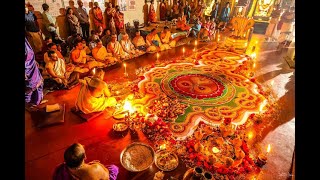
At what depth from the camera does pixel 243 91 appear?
282 inches

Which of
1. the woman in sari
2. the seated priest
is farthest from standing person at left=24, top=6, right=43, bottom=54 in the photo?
the woman in sari

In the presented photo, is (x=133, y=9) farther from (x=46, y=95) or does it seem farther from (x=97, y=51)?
(x=46, y=95)

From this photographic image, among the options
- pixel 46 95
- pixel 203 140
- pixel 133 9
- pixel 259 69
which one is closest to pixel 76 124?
pixel 46 95

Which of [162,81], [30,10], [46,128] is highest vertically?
[30,10]

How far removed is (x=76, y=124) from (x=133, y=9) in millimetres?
10340

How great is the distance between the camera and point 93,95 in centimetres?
529

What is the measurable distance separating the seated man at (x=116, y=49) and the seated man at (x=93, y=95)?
3616 mm

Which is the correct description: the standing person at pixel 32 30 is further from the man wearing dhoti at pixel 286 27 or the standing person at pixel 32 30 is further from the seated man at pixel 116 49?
the man wearing dhoti at pixel 286 27

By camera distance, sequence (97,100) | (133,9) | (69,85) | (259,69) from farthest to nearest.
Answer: (133,9) < (259,69) < (69,85) < (97,100)

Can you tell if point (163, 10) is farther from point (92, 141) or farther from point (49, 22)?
point (92, 141)

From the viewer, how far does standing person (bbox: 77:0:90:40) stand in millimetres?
10259

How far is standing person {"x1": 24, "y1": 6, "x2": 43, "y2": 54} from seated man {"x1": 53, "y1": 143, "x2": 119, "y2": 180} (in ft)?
25.0

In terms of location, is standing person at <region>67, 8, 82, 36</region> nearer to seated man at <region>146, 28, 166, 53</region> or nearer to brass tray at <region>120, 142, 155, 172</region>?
seated man at <region>146, 28, 166, 53</region>

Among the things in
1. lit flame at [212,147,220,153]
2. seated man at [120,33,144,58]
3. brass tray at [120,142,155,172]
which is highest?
seated man at [120,33,144,58]
